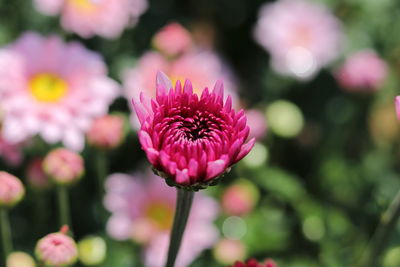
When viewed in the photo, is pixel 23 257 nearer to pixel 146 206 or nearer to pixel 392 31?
pixel 146 206

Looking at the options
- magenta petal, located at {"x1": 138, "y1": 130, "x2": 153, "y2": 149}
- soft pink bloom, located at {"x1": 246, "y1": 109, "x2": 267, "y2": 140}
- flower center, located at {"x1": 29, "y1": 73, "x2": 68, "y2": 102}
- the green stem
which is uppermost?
magenta petal, located at {"x1": 138, "y1": 130, "x2": 153, "y2": 149}

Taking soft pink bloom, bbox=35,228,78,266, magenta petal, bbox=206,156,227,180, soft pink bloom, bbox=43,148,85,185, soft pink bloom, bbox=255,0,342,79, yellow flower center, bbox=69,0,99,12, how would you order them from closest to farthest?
magenta petal, bbox=206,156,227,180, soft pink bloom, bbox=35,228,78,266, soft pink bloom, bbox=43,148,85,185, yellow flower center, bbox=69,0,99,12, soft pink bloom, bbox=255,0,342,79

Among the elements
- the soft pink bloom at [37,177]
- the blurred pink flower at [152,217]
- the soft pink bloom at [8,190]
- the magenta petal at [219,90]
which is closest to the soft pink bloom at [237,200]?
the blurred pink flower at [152,217]

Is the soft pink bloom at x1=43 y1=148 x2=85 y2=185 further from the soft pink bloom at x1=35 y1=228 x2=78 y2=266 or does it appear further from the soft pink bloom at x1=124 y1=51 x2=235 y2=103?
the soft pink bloom at x1=124 y1=51 x2=235 y2=103

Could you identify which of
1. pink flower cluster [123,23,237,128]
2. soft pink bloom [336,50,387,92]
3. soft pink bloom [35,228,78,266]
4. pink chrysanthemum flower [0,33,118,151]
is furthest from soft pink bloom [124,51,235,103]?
soft pink bloom [35,228,78,266]

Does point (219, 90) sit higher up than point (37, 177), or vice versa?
point (219, 90)

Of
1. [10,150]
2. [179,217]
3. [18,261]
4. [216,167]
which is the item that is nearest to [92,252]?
[18,261]

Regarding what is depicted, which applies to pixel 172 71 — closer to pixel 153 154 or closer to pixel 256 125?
pixel 256 125
